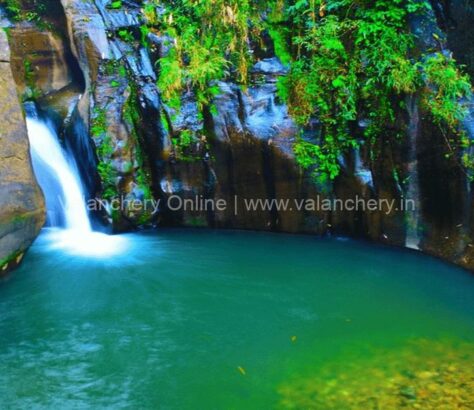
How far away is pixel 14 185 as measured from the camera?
5617 mm

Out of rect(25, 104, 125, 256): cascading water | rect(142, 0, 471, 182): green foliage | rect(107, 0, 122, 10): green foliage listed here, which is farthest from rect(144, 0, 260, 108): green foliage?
rect(25, 104, 125, 256): cascading water

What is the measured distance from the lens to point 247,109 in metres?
7.37

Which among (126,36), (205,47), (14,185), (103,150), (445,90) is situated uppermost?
→ (126,36)

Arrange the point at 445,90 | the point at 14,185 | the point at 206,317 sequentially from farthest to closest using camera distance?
the point at 445,90 → the point at 14,185 → the point at 206,317

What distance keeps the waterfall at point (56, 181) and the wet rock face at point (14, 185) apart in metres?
1.86

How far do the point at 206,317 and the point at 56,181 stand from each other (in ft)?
14.5

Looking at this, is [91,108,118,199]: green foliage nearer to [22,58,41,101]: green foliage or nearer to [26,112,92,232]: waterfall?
[26,112,92,232]: waterfall

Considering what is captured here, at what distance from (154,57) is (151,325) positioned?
5.04 metres

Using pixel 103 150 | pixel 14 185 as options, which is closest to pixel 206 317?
pixel 14 185

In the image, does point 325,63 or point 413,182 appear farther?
point 325,63

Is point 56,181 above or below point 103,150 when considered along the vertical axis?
below

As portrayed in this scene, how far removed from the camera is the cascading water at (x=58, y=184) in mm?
7680

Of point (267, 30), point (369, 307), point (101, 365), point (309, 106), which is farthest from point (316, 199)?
point (101, 365)

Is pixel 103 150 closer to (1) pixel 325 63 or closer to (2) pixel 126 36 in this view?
(2) pixel 126 36
